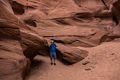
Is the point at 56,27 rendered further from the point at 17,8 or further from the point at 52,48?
the point at 52,48

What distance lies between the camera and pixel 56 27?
24438mm

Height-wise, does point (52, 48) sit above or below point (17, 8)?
above

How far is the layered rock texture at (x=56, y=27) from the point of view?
55.4ft

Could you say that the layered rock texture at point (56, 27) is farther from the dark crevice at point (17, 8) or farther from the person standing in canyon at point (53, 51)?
the person standing in canyon at point (53, 51)

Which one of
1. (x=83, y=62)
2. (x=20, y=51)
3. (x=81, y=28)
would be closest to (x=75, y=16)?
(x=81, y=28)

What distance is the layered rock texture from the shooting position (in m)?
16.9

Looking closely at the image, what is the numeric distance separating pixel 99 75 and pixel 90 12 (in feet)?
30.2

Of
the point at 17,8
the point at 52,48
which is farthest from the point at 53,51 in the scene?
the point at 17,8

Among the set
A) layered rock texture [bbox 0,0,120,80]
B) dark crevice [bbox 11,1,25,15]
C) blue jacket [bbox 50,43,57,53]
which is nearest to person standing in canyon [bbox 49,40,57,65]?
blue jacket [bbox 50,43,57,53]

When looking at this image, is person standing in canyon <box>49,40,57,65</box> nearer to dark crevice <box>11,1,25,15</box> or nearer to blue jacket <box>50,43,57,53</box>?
blue jacket <box>50,43,57,53</box>

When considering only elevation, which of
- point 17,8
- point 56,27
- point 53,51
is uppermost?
point 53,51

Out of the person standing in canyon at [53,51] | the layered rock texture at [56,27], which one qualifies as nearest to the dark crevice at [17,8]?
the layered rock texture at [56,27]

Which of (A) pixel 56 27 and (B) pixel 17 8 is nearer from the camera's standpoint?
(A) pixel 56 27

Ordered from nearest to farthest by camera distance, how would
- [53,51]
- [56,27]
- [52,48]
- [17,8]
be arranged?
[52,48]
[53,51]
[56,27]
[17,8]
